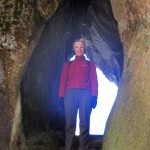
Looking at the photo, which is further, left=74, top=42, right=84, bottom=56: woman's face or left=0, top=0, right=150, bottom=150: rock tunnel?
left=74, top=42, right=84, bottom=56: woman's face

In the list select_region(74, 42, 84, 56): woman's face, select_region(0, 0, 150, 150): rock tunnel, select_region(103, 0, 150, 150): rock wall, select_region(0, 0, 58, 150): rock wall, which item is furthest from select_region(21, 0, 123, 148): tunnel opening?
select_region(103, 0, 150, 150): rock wall

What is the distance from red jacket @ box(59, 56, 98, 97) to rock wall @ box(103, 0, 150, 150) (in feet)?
Result: 1.77

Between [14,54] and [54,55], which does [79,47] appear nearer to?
[14,54]

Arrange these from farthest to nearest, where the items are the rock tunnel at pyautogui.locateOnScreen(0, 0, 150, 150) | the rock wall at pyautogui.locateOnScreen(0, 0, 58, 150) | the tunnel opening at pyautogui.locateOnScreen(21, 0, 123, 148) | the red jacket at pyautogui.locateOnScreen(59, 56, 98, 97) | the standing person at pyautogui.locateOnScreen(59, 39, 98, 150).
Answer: the tunnel opening at pyautogui.locateOnScreen(21, 0, 123, 148) < the rock wall at pyautogui.locateOnScreen(0, 0, 58, 150) < the red jacket at pyautogui.locateOnScreen(59, 56, 98, 97) < the standing person at pyautogui.locateOnScreen(59, 39, 98, 150) < the rock tunnel at pyautogui.locateOnScreen(0, 0, 150, 150)

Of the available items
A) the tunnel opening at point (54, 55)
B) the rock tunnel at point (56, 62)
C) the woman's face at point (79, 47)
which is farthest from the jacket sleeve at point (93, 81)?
the tunnel opening at point (54, 55)

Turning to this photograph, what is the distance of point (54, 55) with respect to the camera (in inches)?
401

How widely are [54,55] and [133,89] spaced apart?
4.26 metres

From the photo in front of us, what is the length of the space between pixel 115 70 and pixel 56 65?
4229mm

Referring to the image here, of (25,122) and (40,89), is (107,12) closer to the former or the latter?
(40,89)

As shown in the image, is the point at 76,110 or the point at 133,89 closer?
the point at 133,89

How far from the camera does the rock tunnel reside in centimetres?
616

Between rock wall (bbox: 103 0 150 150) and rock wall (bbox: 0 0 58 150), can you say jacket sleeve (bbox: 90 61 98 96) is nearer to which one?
rock wall (bbox: 103 0 150 150)

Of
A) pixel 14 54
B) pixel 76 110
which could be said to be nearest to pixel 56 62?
pixel 14 54

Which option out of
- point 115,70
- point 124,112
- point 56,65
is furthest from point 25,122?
point 115,70
